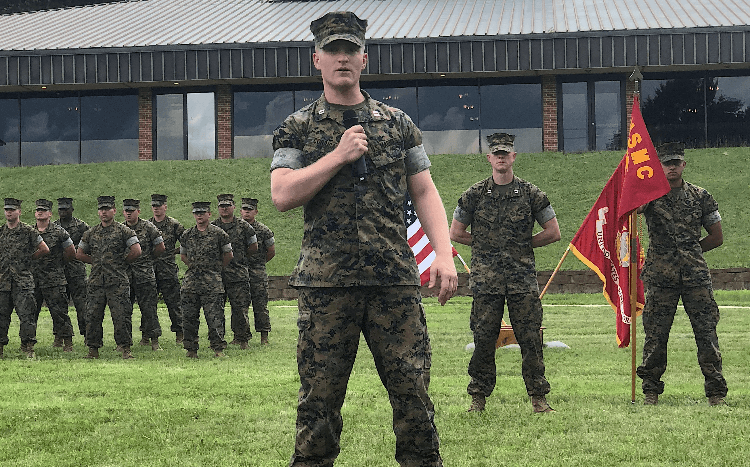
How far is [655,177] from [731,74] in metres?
28.2

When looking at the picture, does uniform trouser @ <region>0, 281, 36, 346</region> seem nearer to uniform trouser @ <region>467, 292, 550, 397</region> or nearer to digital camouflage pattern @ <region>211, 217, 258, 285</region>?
digital camouflage pattern @ <region>211, 217, 258, 285</region>

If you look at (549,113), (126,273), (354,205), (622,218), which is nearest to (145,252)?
(126,273)

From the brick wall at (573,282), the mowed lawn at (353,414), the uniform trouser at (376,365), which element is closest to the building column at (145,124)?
the brick wall at (573,282)

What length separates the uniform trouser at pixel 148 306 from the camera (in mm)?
14969

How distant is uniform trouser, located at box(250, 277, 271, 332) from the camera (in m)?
15.6

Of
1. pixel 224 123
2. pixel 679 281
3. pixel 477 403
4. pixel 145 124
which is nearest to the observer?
pixel 477 403

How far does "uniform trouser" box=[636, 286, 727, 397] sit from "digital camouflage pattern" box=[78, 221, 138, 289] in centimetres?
775

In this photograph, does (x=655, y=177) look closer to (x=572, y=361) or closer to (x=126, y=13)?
(x=572, y=361)

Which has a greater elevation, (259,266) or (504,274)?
(504,274)

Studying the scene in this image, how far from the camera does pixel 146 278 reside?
49.8 ft

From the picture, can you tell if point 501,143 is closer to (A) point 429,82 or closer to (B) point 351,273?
(B) point 351,273

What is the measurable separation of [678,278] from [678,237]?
1.17 ft

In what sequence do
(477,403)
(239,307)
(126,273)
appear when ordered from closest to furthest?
1. (477,403)
2. (126,273)
3. (239,307)

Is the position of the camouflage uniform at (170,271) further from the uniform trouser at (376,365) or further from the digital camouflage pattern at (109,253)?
the uniform trouser at (376,365)
